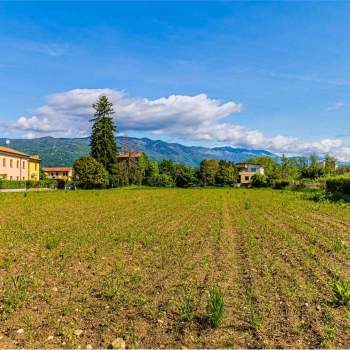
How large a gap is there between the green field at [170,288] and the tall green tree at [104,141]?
61558 millimetres

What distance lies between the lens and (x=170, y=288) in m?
6.85

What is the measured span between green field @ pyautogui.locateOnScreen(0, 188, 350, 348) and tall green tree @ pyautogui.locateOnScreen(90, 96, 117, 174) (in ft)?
202

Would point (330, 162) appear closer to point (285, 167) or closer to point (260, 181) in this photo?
point (285, 167)

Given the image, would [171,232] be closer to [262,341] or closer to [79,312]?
[79,312]

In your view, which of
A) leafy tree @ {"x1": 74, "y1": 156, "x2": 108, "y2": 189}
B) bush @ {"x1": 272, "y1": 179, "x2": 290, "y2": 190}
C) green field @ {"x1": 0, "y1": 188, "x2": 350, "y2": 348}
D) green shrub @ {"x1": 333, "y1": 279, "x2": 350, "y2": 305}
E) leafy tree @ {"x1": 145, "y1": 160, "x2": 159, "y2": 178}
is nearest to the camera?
green field @ {"x1": 0, "y1": 188, "x2": 350, "y2": 348}

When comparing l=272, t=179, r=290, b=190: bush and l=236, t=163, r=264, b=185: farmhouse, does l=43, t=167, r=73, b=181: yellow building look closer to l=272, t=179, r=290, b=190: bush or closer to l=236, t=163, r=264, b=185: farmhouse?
l=236, t=163, r=264, b=185: farmhouse

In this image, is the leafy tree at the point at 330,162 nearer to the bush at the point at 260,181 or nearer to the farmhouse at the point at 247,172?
the bush at the point at 260,181

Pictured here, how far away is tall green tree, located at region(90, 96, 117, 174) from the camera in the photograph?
73500mm

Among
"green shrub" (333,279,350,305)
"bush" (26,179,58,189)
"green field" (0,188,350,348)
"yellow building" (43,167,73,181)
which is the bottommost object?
"green field" (0,188,350,348)

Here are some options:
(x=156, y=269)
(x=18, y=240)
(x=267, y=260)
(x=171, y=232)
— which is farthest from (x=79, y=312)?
(x=171, y=232)

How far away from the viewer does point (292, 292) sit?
6543mm

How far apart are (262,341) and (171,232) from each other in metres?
8.87

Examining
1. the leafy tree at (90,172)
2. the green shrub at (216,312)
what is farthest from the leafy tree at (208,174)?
the green shrub at (216,312)

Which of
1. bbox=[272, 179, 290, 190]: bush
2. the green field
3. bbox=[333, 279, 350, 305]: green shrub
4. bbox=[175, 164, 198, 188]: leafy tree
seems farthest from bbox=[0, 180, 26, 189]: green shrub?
bbox=[333, 279, 350, 305]: green shrub
